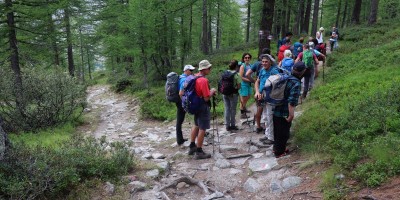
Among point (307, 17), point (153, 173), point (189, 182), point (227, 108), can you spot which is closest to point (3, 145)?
point (153, 173)

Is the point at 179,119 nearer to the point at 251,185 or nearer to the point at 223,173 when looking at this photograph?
the point at 223,173

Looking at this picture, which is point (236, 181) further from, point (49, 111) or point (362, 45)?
point (362, 45)

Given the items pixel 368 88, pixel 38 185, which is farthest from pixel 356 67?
pixel 38 185

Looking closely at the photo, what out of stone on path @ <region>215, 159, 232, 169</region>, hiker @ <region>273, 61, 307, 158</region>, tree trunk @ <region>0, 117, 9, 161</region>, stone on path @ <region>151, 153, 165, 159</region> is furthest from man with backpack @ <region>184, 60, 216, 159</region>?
tree trunk @ <region>0, 117, 9, 161</region>

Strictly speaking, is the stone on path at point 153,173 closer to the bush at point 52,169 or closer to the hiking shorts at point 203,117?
the bush at point 52,169

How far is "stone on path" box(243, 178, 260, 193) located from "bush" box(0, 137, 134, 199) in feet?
8.05

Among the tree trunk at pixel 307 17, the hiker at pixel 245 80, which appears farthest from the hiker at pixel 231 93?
the tree trunk at pixel 307 17

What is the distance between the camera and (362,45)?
15.8 metres

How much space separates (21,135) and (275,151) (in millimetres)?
9331

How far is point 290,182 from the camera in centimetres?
537

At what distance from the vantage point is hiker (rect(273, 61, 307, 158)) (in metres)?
5.91

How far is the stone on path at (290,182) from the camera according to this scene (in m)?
5.31

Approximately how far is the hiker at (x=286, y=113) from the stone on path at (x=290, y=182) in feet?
3.67

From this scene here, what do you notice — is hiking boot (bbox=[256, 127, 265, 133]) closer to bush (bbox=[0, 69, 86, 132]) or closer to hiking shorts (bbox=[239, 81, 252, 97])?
hiking shorts (bbox=[239, 81, 252, 97])
